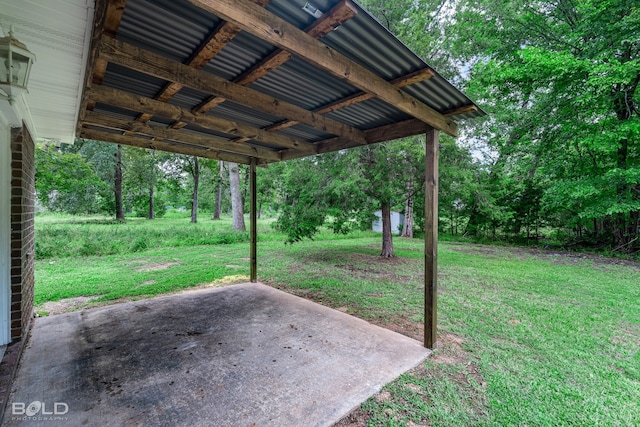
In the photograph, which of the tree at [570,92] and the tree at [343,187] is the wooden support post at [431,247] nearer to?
the tree at [343,187]

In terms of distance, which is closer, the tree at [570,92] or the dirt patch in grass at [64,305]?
the dirt patch in grass at [64,305]

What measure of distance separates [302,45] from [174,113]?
1782 mm

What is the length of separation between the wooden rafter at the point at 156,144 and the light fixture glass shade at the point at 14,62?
2172 millimetres

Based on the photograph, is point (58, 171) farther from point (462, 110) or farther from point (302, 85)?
point (462, 110)

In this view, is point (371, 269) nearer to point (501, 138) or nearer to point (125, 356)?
point (125, 356)

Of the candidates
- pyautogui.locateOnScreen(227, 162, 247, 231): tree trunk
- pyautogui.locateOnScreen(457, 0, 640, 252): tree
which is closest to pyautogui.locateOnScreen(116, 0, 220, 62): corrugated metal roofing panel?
pyautogui.locateOnScreen(457, 0, 640, 252): tree

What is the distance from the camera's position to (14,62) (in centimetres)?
148

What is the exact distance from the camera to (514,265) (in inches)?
272

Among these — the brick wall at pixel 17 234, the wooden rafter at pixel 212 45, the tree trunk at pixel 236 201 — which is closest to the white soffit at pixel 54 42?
the brick wall at pixel 17 234

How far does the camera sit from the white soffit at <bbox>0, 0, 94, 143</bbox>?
4.50 ft

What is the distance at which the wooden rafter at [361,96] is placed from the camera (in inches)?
82.5

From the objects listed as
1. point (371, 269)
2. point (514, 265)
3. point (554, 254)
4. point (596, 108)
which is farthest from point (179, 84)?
point (554, 254)

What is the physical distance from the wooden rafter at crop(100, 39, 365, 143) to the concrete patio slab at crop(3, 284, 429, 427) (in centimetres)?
224

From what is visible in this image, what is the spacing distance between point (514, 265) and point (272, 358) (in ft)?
22.7
